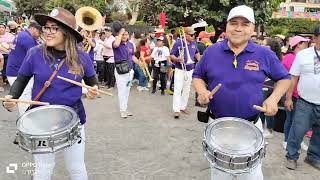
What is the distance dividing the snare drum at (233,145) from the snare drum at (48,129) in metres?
1.07

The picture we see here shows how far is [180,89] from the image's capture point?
8.32m

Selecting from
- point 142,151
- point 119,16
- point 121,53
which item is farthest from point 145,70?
point 119,16

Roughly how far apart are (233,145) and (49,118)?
1515 millimetres

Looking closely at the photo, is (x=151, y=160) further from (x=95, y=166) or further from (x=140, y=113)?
(x=140, y=113)

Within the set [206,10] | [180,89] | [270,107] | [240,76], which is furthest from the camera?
[206,10]

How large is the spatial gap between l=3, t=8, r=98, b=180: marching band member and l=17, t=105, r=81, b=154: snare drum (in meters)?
0.20

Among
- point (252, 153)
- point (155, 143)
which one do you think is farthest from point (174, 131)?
point (252, 153)

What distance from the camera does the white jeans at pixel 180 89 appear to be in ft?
26.8

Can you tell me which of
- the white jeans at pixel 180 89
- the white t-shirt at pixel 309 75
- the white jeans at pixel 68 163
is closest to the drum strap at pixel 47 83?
the white jeans at pixel 68 163

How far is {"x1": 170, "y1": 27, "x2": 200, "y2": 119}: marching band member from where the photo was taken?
8.25 metres

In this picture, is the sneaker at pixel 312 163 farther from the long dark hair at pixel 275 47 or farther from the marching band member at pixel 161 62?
the marching band member at pixel 161 62

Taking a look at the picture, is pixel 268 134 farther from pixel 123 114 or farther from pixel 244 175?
pixel 244 175

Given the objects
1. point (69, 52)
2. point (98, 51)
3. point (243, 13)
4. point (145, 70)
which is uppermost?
point (243, 13)

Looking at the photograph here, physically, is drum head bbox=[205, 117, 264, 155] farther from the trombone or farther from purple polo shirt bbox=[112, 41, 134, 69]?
the trombone
